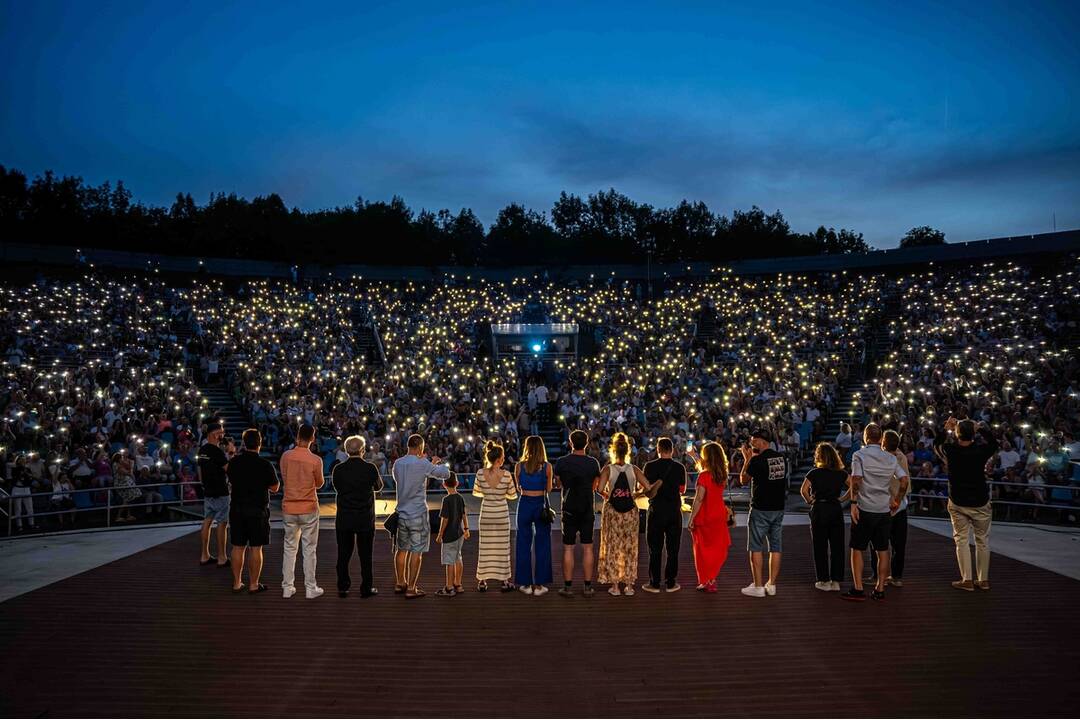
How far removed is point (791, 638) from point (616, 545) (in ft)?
6.79

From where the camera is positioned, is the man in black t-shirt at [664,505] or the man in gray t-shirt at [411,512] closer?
the man in gray t-shirt at [411,512]

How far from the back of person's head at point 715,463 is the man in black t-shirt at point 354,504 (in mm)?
3636

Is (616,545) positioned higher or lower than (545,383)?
lower

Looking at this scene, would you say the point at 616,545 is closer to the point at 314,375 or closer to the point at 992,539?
the point at 992,539

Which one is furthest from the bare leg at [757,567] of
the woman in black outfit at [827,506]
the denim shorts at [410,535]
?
the denim shorts at [410,535]

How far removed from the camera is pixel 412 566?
23.4ft

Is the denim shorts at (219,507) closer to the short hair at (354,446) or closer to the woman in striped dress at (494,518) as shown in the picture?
the short hair at (354,446)

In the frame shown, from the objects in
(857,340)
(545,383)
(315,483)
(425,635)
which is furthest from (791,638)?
(857,340)

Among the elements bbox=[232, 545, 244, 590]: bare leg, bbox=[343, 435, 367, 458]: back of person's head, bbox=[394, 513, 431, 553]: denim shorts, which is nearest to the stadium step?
bbox=[232, 545, 244, 590]: bare leg

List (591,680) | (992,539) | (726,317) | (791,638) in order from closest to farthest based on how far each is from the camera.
Result: (591,680) < (791,638) < (992,539) < (726,317)

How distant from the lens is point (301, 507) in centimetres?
705

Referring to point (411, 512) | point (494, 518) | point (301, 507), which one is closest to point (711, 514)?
point (494, 518)

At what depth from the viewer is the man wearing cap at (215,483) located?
7.91 metres

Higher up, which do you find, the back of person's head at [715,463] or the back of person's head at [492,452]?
the back of person's head at [492,452]
